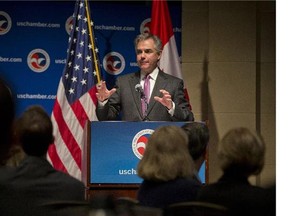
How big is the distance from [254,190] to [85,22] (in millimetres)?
3883

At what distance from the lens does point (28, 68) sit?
664 cm

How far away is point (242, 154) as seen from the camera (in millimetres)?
2432

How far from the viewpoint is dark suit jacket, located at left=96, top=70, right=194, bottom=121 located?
164 inches

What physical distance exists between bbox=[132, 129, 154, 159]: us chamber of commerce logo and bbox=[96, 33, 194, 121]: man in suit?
509 mm

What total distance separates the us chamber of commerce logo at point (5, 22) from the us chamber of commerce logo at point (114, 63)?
1076 millimetres

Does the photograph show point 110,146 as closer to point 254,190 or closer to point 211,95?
point 254,190

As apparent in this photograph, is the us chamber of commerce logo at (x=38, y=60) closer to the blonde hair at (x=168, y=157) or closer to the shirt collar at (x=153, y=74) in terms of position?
the shirt collar at (x=153, y=74)

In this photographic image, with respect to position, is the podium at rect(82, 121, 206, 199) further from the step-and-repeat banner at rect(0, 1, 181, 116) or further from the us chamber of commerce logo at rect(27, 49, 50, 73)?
the us chamber of commerce logo at rect(27, 49, 50, 73)

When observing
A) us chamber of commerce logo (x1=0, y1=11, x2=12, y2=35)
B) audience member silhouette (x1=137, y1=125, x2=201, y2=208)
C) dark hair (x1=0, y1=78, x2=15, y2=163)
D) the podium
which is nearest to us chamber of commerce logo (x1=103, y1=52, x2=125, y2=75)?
us chamber of commerce logo (x1=0, y1=11, x2=12, y2=35)

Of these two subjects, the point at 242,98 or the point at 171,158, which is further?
the point at 242,98

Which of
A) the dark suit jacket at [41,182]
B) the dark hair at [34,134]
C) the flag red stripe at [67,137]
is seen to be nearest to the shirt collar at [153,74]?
the flag red stripe at [67,137]

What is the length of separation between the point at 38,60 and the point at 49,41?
236 mm

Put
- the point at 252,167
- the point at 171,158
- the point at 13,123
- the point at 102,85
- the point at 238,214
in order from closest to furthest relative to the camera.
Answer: the point at 13,123 < the point at 238,214 < the point at 252,167 < the point at 171,158 < the point at 102,85

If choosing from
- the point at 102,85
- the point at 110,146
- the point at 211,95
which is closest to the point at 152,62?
the point at 102,85
